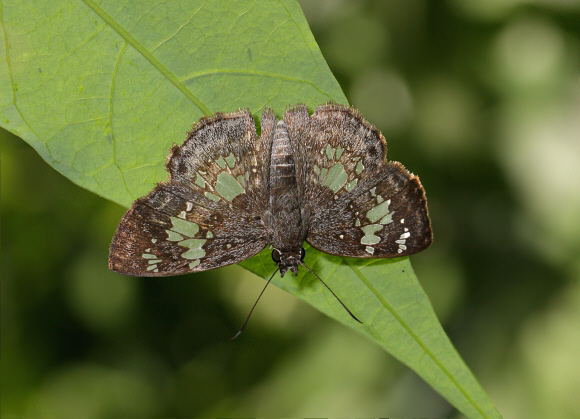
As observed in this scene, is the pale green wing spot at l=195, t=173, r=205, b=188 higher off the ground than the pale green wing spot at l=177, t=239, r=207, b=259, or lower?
higher

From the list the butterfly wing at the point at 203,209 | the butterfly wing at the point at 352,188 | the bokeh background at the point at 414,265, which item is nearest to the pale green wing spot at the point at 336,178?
the butterfly wing at the point at 352,188

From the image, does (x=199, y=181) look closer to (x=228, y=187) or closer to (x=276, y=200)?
(x=228, y=187)

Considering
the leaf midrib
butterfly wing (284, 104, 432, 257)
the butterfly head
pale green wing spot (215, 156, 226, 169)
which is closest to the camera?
the leaf midrib

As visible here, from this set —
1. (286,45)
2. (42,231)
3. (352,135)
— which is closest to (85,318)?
(42,231)

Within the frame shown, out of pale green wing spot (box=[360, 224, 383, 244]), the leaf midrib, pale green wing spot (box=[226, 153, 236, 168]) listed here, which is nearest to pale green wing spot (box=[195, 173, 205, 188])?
pale green wing spot (box=[226, 153, 236, 168])

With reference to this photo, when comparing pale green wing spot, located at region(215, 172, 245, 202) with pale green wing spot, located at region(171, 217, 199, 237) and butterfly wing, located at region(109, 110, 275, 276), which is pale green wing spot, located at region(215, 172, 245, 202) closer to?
butterfly wing, located at region(109, 110, 275, 276)

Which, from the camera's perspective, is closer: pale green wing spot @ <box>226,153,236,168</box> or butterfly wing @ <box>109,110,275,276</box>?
butterfly wing @ <box>109,110,275,276</box>
